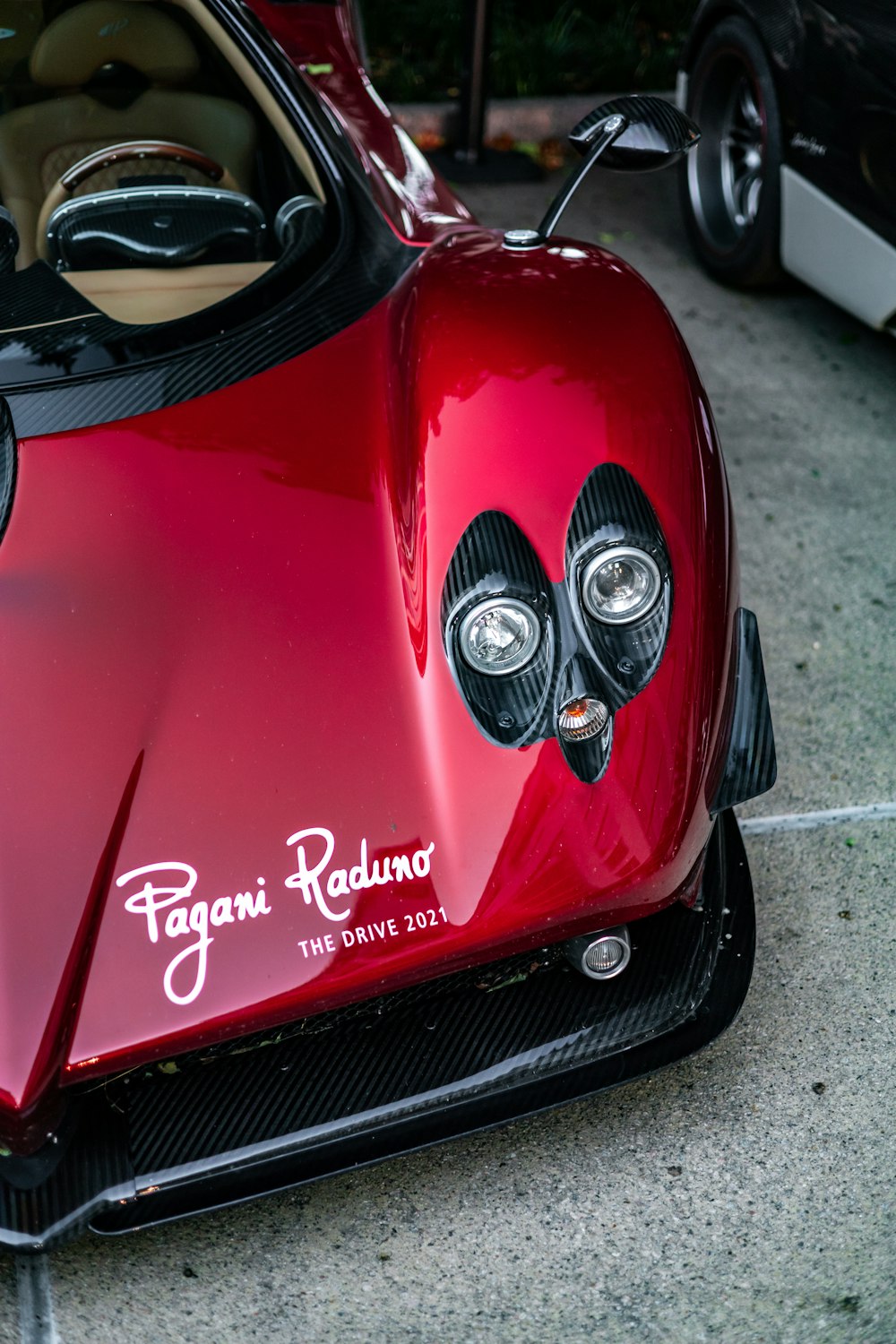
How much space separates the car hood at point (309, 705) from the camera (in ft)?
5.00

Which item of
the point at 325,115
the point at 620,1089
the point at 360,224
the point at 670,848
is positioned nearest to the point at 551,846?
the point at 670,848

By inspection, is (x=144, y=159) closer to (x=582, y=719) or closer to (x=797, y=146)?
(x=582, y=719)

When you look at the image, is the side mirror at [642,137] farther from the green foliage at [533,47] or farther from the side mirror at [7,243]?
the green foliage at [533,47]

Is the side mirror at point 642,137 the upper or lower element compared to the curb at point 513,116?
upper

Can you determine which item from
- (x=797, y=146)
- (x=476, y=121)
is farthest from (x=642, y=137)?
(x=476, y=121)

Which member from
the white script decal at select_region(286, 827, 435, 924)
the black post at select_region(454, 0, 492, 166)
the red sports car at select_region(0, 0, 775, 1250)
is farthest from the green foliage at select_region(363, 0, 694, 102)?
the white script decal at select_region(286, 827, 435, 924)

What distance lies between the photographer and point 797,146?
3811 millimetres

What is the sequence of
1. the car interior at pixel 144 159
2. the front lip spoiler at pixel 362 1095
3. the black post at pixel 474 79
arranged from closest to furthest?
the front lip spoiler at pixel 362 1095 → the car interior at pixel 144 159 → the black post at pixel 474 79

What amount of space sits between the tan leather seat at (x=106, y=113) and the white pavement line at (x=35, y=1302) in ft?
5.24

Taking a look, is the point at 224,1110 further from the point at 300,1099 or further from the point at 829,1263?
the point at 829,1263

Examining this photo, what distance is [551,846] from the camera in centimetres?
161

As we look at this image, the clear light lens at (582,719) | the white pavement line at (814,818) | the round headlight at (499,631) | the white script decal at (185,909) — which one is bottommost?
the white pavement line at (814,818)

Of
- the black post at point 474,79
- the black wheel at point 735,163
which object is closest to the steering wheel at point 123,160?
the black wheel at point 735,163

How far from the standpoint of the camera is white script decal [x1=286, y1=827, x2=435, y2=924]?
1.57 m
